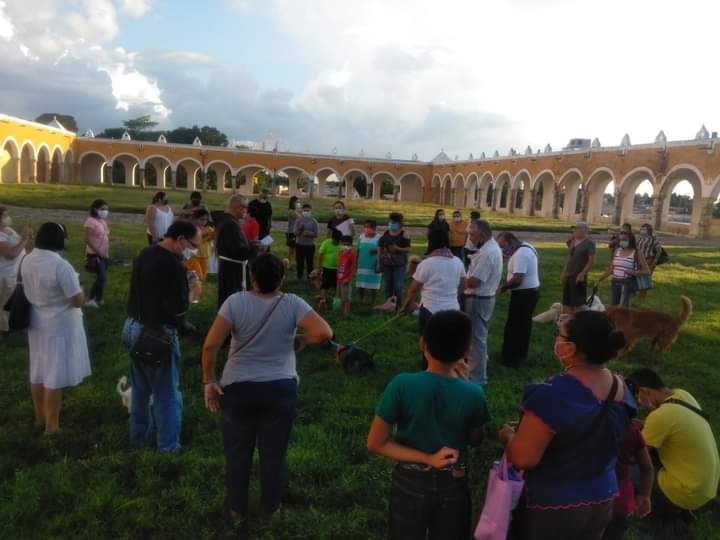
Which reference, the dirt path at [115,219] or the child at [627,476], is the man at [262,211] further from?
the dirt path at [115,219]

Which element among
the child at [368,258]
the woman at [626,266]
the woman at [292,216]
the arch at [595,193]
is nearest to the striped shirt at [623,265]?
the woman at [626,266]

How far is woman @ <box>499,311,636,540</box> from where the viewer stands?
1.85 meters

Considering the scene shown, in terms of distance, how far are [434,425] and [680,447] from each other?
1.85m

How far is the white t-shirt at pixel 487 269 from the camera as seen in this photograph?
15.4ft

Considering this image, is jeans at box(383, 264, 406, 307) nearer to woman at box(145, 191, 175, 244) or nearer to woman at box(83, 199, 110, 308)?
woman at box(145, 191, 175, 244)

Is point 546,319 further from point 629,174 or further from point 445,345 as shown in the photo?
point 629,174

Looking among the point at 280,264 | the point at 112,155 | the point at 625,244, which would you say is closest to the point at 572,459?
the point at 280,264

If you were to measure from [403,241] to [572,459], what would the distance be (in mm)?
5548

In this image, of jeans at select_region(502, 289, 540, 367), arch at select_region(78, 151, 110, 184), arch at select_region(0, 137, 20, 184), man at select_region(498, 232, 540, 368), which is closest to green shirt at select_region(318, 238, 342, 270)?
man at select_region(498, 232, 540, 368)

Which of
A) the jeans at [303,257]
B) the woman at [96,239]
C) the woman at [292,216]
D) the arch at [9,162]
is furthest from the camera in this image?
the arch at [9,162]

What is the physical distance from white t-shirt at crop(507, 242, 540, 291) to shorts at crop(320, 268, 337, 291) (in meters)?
2.84

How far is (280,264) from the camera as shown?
263 centimetres

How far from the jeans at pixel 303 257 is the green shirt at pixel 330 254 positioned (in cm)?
146

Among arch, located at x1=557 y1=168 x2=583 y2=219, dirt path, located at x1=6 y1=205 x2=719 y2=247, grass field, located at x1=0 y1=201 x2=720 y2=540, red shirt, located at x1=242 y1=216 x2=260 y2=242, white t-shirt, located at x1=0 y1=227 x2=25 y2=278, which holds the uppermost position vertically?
arch, located at x1=557 y1=168 x2=583 y2=219
